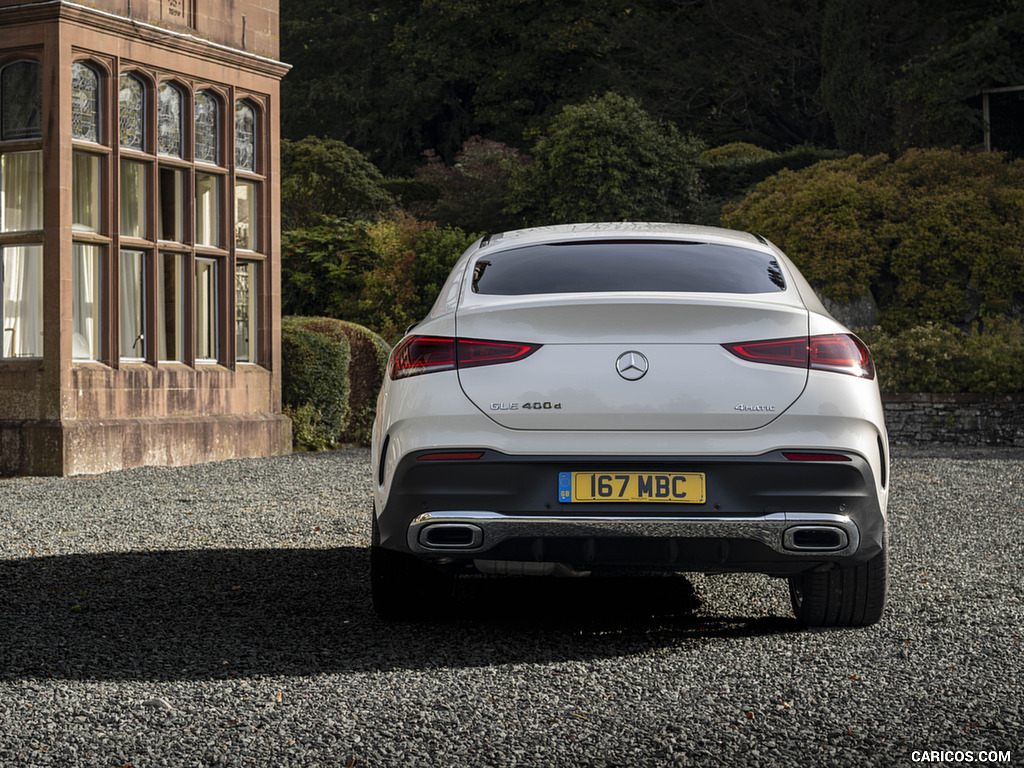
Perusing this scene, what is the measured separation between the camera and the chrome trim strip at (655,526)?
14.8ft

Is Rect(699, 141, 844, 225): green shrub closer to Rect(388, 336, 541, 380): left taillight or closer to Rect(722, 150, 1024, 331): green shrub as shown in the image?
Rect(722, 150, 1024, 331): green shrub

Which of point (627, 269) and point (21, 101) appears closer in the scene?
point (627, 269)

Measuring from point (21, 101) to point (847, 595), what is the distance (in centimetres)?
955

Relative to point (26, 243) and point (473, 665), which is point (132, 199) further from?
point (473, 665)

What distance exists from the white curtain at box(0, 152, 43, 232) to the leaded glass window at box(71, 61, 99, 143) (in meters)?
0.45

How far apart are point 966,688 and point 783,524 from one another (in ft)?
2.59

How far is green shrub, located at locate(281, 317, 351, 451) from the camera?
1449cm

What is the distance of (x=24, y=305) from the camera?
1184cm

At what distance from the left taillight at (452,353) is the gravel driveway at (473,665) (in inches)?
41.3

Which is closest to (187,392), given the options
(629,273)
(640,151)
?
(629,273)

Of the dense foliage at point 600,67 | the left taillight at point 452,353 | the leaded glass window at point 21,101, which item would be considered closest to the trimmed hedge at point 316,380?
the leaded glass window at point 21,101

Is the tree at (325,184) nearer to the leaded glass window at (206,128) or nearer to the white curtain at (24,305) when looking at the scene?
the leaded glass window at (206,128)

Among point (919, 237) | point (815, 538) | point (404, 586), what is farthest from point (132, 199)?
point (919, 237)

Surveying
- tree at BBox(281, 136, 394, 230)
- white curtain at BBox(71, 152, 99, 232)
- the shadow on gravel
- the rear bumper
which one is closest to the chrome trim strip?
the rear bumper
